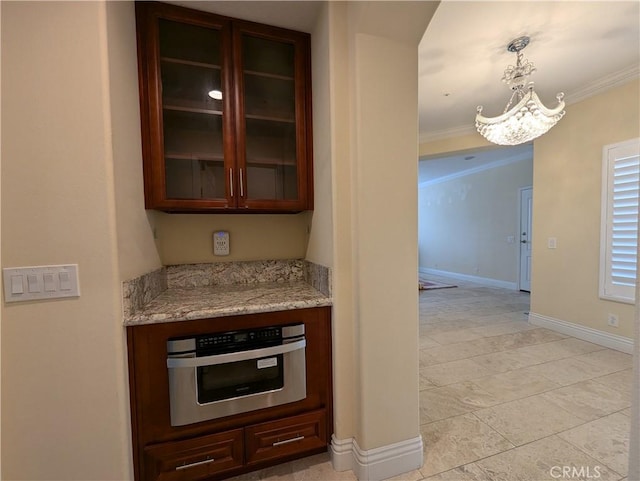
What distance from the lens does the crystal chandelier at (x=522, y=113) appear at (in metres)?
2.19

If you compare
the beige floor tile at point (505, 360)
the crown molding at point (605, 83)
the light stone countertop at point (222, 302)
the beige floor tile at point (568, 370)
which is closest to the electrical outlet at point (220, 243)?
the light stone countertop at point (222, 302)

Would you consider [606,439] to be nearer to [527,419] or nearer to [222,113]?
[527,419]

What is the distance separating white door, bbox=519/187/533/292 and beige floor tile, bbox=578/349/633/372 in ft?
9.80

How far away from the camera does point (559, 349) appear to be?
2.85 metres

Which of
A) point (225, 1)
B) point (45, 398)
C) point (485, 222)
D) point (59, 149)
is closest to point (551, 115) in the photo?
point (225, 1)

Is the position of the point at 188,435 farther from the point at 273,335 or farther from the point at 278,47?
the point at 278,47

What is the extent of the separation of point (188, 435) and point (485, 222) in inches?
271

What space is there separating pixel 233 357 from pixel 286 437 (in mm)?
542

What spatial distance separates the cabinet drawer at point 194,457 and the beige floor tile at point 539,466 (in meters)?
1.22

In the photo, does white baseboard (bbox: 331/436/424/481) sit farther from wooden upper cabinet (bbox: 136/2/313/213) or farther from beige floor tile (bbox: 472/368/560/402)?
wooden upper cabinet (bbox: 136/2/313/213)

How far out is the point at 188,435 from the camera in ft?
4.28

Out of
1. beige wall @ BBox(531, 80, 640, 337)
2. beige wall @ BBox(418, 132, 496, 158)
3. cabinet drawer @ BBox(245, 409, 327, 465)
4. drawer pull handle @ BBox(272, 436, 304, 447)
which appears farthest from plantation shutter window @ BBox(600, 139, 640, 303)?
drawer pull handle @ BBox(272, 436, 304, 447)

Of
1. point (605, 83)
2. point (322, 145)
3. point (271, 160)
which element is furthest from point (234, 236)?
point (605, 83)

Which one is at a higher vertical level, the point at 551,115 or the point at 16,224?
the point at 551,115
